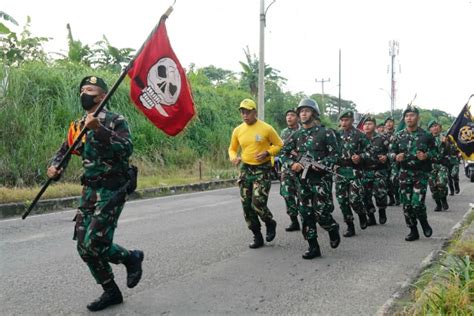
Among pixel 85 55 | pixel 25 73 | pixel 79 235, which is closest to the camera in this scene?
pixel 79 235

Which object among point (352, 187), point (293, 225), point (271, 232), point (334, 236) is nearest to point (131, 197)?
point (293, 225)

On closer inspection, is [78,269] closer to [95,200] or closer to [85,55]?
[95,200]

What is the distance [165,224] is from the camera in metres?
8.38

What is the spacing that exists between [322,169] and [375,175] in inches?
140

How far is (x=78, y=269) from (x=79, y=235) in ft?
5.21

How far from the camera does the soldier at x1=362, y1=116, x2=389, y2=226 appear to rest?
858 centimetres

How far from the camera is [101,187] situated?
4.05 meters

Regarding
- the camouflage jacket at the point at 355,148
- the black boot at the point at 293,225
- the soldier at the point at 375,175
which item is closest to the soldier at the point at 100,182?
the black boot at the point at 293,225

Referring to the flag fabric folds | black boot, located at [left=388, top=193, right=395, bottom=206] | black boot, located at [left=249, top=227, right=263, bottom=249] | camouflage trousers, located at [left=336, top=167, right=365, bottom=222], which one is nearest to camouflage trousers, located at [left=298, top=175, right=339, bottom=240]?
black boot, located at [left=249, top=227, right=263, bottom=249]

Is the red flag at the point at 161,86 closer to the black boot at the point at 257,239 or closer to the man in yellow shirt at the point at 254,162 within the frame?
the man in yellow shirt at the point at 254,162

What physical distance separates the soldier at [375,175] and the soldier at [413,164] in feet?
3.84

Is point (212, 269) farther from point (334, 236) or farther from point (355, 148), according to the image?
point (355, 148)

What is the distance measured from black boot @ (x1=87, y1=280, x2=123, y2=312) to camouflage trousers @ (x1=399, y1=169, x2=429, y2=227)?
14.0 ft

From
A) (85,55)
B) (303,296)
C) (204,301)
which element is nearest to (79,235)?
(204,301)
